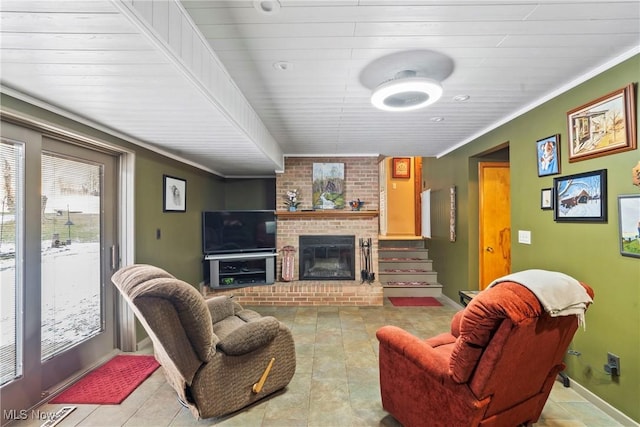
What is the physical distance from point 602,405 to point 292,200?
3953 millimetres

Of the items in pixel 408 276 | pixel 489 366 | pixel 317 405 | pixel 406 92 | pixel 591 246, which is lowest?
pixel 317 405

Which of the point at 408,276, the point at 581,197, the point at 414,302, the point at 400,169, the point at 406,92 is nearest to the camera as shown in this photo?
the point at 406,92

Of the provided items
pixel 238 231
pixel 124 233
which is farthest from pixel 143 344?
pixel 238 231

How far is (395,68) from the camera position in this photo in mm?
1990

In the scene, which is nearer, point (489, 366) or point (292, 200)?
point (489, 366)

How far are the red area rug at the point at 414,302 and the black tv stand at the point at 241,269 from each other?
6.52ft

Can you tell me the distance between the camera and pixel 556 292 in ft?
4.64

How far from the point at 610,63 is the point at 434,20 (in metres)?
1.43

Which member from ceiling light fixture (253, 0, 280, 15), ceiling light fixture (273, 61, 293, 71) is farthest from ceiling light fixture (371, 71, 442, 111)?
ceiling light fixture (253, 0, 280, 15)

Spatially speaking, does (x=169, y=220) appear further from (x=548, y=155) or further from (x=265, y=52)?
(x=548, y=155)

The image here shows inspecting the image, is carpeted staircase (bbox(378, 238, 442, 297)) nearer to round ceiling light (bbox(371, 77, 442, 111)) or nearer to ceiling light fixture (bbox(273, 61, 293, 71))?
round ceiling light (bbox(371, 77, 442, 111))

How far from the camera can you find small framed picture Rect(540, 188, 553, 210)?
2.49m

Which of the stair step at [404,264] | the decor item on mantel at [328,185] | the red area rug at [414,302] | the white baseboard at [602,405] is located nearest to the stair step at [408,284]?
the red area rug at [414,302]

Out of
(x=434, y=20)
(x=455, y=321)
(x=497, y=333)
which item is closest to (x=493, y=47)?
(x=434, y=20)
